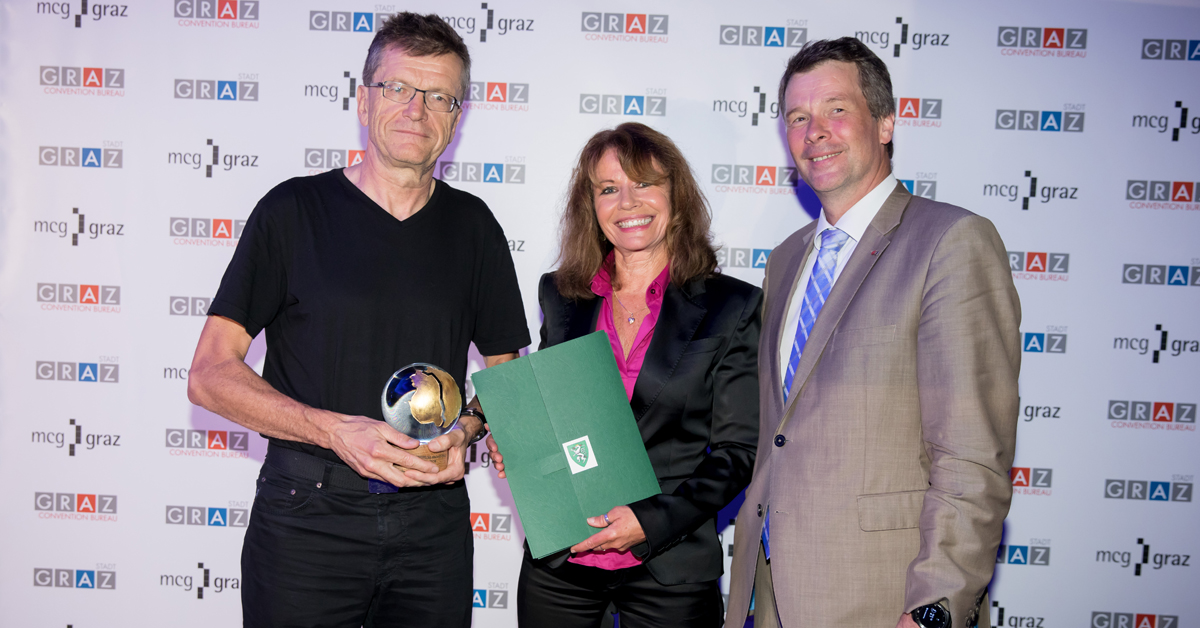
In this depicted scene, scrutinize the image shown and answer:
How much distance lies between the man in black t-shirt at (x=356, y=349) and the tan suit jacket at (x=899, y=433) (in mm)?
1080

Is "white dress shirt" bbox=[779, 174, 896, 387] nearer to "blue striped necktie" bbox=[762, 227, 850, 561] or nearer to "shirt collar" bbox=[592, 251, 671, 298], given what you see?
"blue striped necktie" bbox=[762, 227, 850, 561]

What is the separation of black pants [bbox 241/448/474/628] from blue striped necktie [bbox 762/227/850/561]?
113 centimetres

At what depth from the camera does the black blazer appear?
2070mm

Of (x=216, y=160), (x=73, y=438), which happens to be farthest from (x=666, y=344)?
(x=73, y=438)

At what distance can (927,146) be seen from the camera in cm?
358

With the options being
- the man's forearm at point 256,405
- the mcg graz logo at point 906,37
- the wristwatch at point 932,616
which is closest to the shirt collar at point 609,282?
the man's forearm at point 256,405

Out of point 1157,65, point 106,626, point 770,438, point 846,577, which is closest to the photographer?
point 846,577

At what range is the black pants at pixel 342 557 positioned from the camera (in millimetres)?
2049

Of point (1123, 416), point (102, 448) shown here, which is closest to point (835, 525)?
point (1123, 416)

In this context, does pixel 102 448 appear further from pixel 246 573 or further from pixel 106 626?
pixel 246 573

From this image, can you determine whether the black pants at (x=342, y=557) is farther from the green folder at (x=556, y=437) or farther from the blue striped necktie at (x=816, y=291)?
the blue striped necktie at (x=816, y=291)

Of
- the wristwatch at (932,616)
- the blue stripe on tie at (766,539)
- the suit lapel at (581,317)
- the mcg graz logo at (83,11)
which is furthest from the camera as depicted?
the mcg graz logo at (83,11)

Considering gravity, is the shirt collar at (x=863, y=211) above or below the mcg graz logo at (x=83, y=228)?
above

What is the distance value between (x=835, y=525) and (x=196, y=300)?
11.8ft
